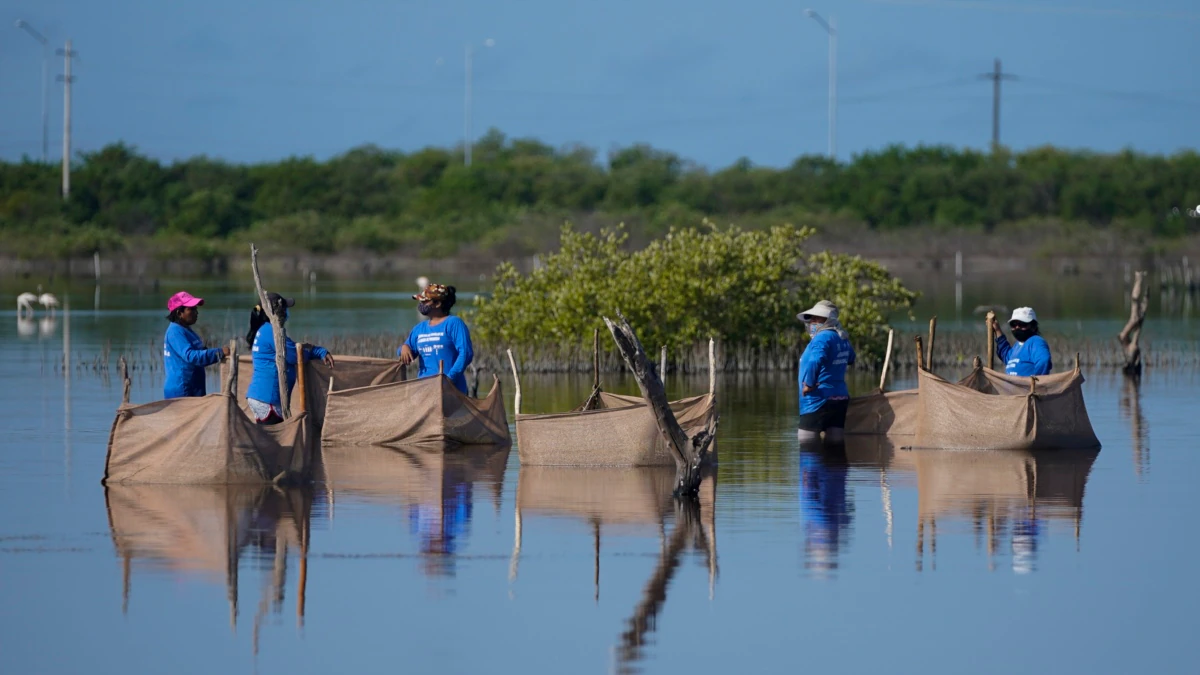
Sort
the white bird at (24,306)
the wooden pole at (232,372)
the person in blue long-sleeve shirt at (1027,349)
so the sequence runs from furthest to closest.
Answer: the white bird at (24,306) → the person in blue long-sleeve shirt at (1027,349) → the wooden pole at (232,372)

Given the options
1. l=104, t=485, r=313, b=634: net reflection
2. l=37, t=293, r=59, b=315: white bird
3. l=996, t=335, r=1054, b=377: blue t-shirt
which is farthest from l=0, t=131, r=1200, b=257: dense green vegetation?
l=104, t=485, r=313, b=634: net reflection

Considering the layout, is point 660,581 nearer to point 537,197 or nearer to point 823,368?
point 823,368

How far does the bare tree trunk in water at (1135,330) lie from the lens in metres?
27.4

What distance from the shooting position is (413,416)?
1741cm

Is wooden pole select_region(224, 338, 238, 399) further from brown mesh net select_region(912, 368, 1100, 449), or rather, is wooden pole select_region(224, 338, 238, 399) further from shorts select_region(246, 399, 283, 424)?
brown mesh net select_region(912, 368, 1100, 449)

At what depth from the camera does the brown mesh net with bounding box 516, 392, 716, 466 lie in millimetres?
15625

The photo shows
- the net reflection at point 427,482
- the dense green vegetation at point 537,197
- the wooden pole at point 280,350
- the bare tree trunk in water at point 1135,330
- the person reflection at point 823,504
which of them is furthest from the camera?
the dense green vegetation at point 537,197

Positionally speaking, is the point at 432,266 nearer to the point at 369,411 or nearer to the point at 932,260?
the point at 932,260

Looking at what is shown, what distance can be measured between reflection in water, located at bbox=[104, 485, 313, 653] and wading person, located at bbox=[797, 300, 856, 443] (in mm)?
5098

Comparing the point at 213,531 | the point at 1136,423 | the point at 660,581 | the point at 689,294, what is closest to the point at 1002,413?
the point at 1136,423

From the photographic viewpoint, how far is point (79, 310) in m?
49.0

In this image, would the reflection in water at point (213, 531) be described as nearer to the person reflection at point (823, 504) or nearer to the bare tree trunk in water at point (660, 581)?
the bare tree trunk in water at point (660, 581)

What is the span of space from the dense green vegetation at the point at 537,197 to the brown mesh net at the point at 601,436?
245ft

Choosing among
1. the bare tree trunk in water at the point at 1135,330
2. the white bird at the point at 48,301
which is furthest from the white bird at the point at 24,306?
the bare tree trunk in water at the point at 1135,330
